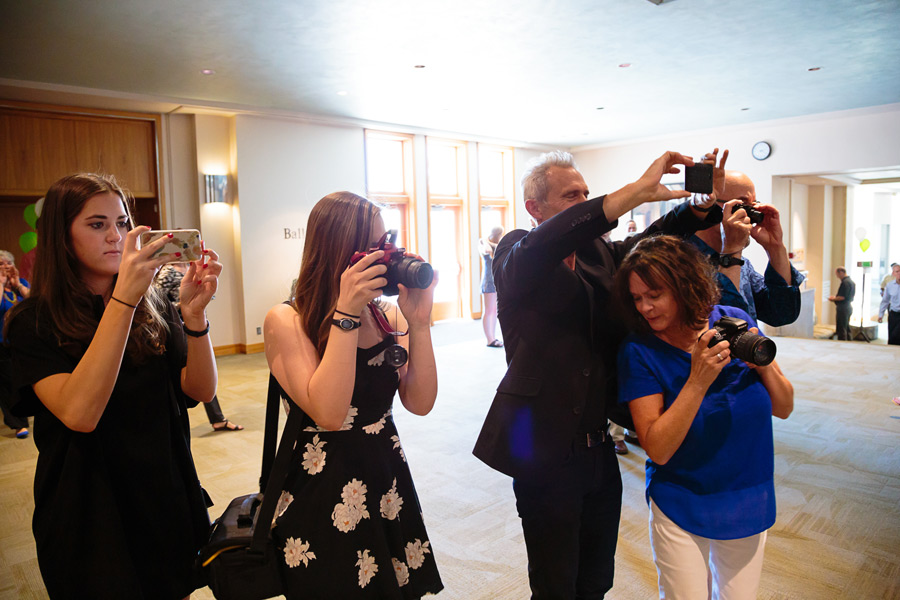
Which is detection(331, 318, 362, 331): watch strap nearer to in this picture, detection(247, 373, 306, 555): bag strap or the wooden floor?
detection(247, 373, 306, 555): bag strap

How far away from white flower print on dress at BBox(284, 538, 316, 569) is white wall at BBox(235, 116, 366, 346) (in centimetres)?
684

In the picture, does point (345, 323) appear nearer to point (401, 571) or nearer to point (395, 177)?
point (401, 571)

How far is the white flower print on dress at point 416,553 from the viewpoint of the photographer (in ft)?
4.49

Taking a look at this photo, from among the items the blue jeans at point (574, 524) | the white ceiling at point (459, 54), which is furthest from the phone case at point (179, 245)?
the white ceiling at point (459, 54)

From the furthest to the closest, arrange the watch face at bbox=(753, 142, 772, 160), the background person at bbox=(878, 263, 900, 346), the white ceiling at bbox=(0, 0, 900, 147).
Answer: the watch face at bbox=(753, 142, 772, 160) → the background person at bbox=(878, 263, 900, 346) → the white ceiling at bbox=(0, 0, 900, 147)

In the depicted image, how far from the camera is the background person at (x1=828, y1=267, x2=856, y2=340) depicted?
9.93 meters

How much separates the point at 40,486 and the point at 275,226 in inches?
284

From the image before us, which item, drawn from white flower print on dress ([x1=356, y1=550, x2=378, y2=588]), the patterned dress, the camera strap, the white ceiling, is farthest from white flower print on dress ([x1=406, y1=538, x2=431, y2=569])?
the white ceiling

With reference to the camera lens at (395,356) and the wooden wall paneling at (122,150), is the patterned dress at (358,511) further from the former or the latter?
the wooden wall paneling at (122,150)

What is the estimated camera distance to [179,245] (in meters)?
1.31

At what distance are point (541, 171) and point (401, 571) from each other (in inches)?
43.0

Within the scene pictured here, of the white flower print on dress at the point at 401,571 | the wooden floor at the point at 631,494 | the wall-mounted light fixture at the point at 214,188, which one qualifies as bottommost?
the wooden floor at the point at 631,494

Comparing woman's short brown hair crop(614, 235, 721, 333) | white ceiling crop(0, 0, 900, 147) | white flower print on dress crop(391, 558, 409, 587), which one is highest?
white ceiling crop(0, 0, 900, 147)

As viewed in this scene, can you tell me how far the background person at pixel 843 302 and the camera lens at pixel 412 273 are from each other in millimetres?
10912
